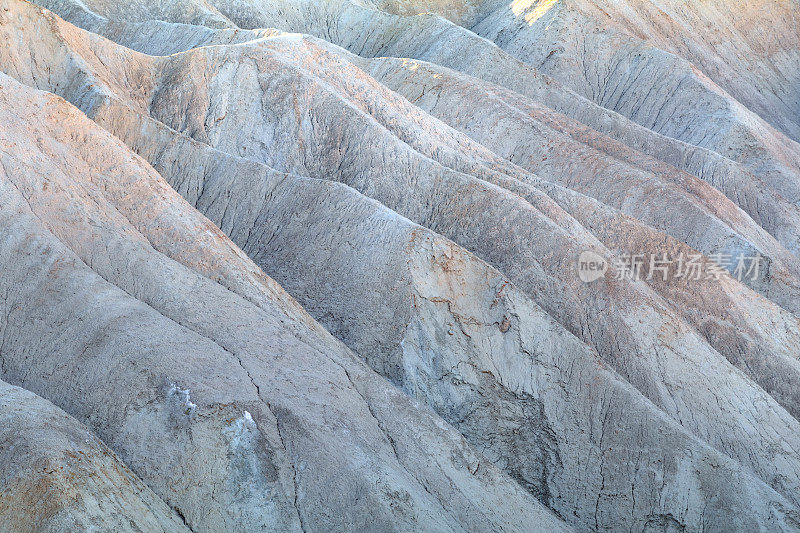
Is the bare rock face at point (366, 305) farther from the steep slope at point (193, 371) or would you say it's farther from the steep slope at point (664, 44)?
the steep slope at point (664, 44)

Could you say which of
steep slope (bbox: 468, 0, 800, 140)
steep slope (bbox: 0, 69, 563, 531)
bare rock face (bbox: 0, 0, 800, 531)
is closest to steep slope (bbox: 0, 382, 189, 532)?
bare rock face (bbox: 0, 0, 800, 531)

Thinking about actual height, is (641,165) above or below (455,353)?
above

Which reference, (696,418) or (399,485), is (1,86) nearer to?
(399,485)

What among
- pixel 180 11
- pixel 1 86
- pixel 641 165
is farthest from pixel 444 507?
pixel 180 11

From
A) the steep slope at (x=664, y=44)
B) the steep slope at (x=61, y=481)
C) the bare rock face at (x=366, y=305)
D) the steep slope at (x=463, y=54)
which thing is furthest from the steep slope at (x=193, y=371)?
the steep slope at (x=664, y=44)

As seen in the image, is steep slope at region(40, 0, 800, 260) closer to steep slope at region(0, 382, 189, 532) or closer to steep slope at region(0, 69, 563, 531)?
steep slope at region(0, 69, 563, 531)
